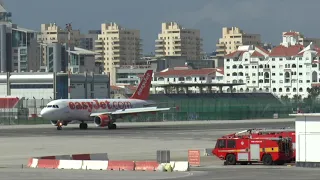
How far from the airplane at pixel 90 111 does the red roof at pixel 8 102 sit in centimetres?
6016

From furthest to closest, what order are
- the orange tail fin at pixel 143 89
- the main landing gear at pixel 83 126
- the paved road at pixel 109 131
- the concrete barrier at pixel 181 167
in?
the orange tail fin at pixel 143 89
the main landing gear at pixel 83 126
the paved road at pixel 109 131
the concrete barrier at pixel 181 167

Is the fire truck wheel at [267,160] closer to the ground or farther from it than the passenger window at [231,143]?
closer to the ground

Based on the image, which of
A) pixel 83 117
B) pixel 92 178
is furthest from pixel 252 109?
pixel 92 178

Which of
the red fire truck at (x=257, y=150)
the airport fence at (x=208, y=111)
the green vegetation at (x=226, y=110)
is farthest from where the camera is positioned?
the green vegetation at (x=226, y=110)

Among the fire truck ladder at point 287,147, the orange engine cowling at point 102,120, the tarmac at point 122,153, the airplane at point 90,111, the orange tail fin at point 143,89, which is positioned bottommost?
the tarmac at point 122,153

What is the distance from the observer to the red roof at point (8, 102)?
18757 cm

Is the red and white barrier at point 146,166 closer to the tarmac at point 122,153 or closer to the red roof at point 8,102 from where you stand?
the tarmac at point 122,153

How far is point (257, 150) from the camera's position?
2403 inches

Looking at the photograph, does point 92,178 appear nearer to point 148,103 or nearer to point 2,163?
point 2,163

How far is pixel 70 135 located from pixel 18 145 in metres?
19.0

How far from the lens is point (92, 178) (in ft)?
163

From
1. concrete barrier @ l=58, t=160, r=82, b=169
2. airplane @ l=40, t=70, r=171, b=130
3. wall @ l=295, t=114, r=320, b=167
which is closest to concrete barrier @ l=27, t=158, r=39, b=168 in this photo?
concrete barrier @ l=58, t=160, r=82, b=169

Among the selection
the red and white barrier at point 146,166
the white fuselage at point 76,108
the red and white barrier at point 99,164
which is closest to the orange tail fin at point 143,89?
the white fuselage at point 76,108

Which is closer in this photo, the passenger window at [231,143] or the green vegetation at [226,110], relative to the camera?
the passenger window at [231,143]
